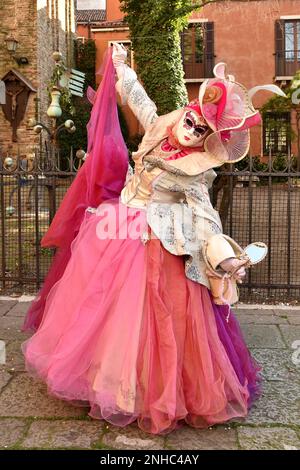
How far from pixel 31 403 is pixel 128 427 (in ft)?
2.05

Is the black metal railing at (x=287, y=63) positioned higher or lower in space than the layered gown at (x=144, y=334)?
higher

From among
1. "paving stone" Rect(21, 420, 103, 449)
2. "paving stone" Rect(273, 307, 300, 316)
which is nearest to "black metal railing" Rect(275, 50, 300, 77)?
"paving stone" Rect(273, 307, 300, 316)

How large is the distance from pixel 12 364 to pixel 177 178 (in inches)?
67.2

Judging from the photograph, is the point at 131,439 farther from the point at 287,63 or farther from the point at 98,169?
the point at 287,63

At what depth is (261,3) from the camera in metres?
21.7

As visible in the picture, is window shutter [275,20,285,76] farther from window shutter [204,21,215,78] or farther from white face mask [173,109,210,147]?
white face mask [173,109,210,147]

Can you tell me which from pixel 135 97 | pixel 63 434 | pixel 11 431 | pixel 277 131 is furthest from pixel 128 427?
pixel 277 131

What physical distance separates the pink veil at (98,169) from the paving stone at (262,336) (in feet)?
5.19

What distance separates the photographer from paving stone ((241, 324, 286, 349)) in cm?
388

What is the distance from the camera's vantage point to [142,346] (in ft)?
8.26

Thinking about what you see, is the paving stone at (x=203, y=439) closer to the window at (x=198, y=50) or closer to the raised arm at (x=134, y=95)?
the raised arm at (x=134, y=95)

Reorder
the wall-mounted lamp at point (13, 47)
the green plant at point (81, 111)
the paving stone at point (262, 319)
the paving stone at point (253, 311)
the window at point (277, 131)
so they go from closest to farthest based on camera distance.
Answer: the paving stone at point (262, 319), the paving stone at point (253, 311), the wall-mounted lamp at point (13, 47), the green plant at point (81, 111), the window at point (277, 131)

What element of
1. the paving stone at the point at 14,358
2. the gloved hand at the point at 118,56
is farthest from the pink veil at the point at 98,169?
the paving stone at the point at 14,358

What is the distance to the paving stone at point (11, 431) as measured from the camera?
248 centimetres
